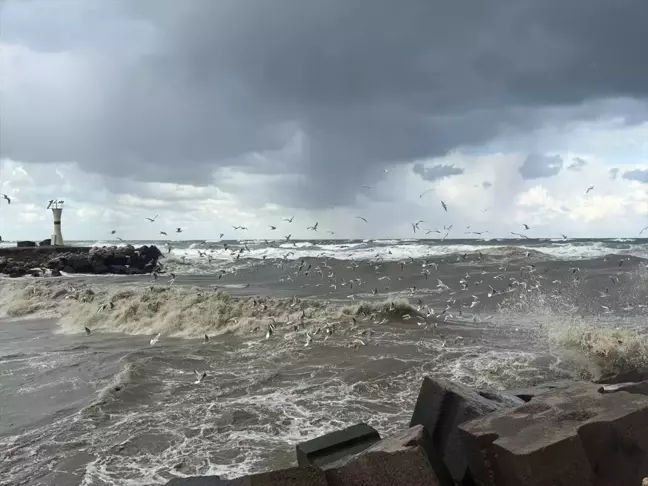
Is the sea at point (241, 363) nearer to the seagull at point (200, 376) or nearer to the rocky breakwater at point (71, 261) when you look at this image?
the seagull at point (200, 376)

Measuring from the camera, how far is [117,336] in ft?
45.0

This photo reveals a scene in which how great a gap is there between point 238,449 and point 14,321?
46.8ft

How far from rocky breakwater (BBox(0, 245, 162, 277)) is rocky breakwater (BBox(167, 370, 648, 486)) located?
1271 inches

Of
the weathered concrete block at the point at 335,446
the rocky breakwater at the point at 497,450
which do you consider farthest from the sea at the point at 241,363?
the rocky breakwater at the point at 497,450

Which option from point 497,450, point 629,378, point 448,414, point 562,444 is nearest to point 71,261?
point 629,378

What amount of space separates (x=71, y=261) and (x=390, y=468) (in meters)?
36.5

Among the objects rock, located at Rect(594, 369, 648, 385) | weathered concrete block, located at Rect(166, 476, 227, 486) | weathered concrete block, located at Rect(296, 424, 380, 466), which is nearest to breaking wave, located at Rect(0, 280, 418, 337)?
rock, located at Rect(594, 369, 648, 385)

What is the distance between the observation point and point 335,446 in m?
4.46

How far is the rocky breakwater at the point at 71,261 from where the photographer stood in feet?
110

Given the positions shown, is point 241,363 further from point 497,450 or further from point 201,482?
point 497,450

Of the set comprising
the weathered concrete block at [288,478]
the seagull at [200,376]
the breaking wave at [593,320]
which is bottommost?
the seagull at [200,376]

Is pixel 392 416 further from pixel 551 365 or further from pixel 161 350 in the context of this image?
pixel 161 350

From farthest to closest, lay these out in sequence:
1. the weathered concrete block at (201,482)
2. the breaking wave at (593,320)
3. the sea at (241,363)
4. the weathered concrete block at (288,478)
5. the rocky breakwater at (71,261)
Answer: the rocky breakwater at (71,261), the breaking wave at (593,320), the sea at (241,363), the weathered concrete block at (201,482), the weathered concrete block at (288,478)

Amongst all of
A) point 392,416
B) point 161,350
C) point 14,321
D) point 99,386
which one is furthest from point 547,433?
point 14,321
